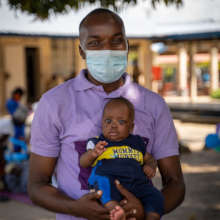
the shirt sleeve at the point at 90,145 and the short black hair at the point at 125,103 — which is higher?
the short black hair at the point at 125,103

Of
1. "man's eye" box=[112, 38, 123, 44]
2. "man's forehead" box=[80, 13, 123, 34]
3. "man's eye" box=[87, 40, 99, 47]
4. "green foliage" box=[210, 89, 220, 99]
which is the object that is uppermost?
"man's forehead" box=[80, 13, 123, 34]

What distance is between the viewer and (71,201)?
1665 millimetres

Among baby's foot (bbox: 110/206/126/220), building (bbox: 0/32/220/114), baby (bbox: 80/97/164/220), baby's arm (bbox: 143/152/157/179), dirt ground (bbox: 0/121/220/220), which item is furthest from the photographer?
building (bbox: 0/32/220/114)

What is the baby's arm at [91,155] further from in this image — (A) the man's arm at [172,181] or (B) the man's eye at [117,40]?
(B) the man's eye at [117,40]

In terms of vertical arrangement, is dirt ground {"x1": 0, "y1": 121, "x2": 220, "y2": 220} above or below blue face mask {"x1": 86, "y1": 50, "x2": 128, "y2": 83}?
below

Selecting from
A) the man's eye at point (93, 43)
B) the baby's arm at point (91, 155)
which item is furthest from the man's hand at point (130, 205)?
the man's eye at point (93, 43)

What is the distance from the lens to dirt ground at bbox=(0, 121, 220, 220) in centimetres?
506

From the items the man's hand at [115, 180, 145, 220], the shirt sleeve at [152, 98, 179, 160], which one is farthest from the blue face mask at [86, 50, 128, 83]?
the man's hand at [115, 180, 145, 220]

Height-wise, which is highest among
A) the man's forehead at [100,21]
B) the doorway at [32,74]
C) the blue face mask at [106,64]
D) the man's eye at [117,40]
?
the man's forehead at [100,21]

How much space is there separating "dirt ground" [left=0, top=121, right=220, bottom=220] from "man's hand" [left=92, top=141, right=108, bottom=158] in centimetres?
342

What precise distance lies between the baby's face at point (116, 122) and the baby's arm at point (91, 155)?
95 millimetres

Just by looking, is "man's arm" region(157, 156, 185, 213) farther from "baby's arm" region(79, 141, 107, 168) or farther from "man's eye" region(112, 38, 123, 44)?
"man's eye" region(112, 38, 123, 44)

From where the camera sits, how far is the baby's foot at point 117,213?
5.17ft

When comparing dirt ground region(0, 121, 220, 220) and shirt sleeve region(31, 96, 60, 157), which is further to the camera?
dirt ground region(0, 121, 220, 220)
